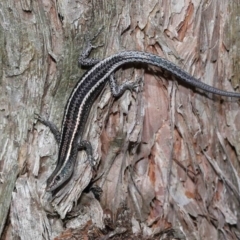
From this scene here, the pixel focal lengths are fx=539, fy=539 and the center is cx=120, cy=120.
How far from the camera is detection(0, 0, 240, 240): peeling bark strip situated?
3.45 meters

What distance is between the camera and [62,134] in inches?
138

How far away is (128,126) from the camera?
3.62 metres

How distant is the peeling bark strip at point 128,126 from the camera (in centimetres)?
345

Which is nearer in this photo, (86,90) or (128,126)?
(86,90)

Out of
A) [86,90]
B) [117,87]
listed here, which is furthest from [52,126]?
[117,87]

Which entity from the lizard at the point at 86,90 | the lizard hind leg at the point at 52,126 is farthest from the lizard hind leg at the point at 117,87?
the lizard hind leg at the point at 52,126

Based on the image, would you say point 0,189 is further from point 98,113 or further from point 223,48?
point 223,48

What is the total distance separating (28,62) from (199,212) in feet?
5.26

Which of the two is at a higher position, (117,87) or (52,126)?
(117,87)

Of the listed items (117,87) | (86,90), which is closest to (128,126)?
(117,87)

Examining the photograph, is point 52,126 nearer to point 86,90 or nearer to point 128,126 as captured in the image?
point 86,90

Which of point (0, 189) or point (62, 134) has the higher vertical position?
point (62, 134)

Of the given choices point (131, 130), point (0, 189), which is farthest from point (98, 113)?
point (0, 189)

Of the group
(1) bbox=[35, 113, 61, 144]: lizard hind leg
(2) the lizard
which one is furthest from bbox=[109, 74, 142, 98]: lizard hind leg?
(1) bbox=[35, 113, 61, 144]: lizard hind leg
